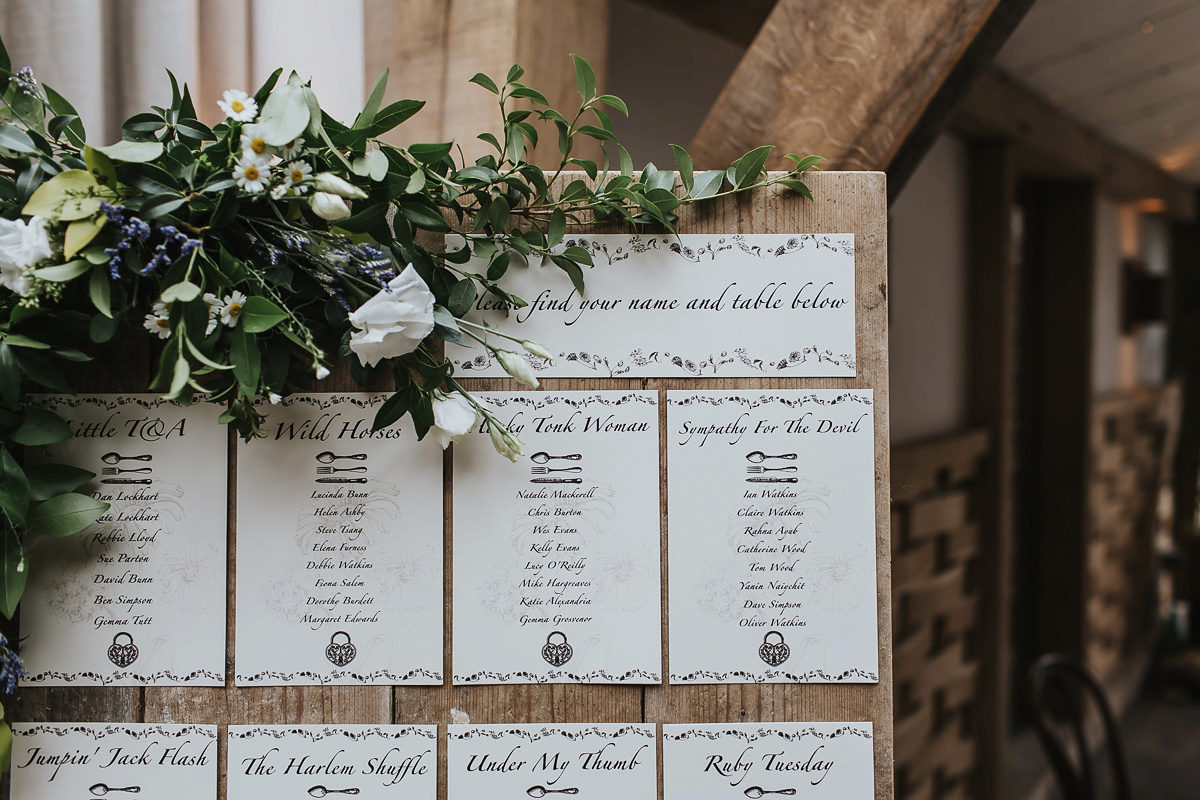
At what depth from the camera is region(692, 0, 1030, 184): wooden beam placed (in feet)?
2.42

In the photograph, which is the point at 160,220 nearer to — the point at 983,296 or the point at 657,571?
the point at 657,571

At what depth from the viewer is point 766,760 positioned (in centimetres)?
69

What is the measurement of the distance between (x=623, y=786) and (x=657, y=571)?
0.22 meters

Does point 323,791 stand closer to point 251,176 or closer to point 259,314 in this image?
point 259,314

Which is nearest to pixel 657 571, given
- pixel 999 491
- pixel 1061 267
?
pixel 999 491

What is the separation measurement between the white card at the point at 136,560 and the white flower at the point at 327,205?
0.26 m

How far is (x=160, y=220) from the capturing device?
1.98 ft

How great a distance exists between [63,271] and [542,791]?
25.9 inches

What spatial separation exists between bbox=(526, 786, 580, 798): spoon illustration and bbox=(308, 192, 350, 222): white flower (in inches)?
23.1

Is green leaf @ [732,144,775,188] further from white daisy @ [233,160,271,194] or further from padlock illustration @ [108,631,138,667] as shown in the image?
padlock illustration @ [108,631,138,667]

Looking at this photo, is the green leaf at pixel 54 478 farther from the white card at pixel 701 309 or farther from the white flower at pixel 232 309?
the white card at pixel 701 309

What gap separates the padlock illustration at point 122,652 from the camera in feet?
2.25

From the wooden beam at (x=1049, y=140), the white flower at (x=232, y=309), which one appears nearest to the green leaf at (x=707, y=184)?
the white flower at (x=232, y=309)

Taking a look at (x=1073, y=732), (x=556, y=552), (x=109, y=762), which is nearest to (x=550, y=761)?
(x=556, y=552)
